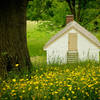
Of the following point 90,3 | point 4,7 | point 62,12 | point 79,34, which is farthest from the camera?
point 62,12

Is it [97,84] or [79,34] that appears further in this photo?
[79,34]

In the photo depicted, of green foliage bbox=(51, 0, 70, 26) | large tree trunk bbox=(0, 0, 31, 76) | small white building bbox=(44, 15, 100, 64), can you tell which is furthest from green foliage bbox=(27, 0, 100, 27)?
large tree trunk bbox=(0, 0, 31, 76)

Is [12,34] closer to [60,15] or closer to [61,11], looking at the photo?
[60,15]

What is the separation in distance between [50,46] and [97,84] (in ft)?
52.2

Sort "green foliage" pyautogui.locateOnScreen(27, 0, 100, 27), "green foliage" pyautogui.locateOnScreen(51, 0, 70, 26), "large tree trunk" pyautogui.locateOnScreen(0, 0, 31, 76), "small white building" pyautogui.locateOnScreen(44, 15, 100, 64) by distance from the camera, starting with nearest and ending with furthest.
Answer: "large tree trunk" pyautogui.locateOnScreen(0, 0, 31, 76) → "small white building" pyautogui.locateOnScreen(44, 15, 100, 64) → "green foliage" pyautogui.locateOnScreen(27, 0, 100, 27) → "green foliage" pyautogui.locateOnScreen(51, 0, 70, 26)

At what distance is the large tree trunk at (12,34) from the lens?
739 cm

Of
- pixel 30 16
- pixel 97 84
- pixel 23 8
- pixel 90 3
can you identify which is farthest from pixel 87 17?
pixel 97 84

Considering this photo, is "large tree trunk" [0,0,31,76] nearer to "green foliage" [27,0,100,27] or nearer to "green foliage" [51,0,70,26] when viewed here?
"green foliage" [27,0,100,27]

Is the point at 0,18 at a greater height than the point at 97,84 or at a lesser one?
greater

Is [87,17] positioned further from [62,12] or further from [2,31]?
[2,31]

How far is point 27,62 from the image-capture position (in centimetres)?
783

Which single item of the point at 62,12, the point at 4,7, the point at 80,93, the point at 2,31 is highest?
the point at 62,12

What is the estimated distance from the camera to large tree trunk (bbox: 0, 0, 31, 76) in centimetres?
739

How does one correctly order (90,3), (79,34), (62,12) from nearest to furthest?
(79,34), (90,3), (62,12)
